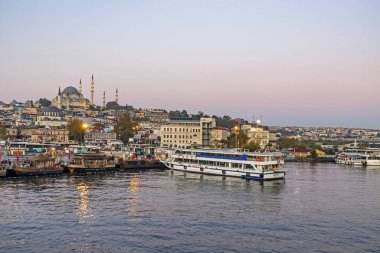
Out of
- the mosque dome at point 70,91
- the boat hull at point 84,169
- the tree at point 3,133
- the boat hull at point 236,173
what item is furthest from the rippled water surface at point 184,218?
the mosque dome at point 70,91

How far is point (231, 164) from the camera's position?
1923 inches

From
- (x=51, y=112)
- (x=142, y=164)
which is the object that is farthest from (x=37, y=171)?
(x=51, y=112)

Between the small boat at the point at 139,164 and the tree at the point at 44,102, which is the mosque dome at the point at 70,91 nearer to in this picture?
the tree at the point at 44,102

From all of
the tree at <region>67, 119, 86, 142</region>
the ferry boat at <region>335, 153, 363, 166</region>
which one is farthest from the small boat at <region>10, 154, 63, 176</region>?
the tree at <region>67, 119, 86, 142</region>

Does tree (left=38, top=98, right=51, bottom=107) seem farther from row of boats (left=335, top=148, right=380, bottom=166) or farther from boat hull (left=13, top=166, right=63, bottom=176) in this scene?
boat hull (left=13, top=166, right=63, bottom=176)

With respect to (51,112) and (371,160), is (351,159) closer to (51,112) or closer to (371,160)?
(371,160)

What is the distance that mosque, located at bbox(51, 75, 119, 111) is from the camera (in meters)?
170

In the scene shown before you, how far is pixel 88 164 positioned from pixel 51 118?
3441 inches

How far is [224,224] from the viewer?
24516 mm

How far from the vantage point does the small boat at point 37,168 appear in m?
44.6

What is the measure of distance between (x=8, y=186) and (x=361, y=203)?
1034 inches

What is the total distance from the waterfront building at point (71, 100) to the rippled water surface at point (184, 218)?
133m

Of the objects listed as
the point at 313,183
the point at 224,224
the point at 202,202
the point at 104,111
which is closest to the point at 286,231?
the point at 224,224

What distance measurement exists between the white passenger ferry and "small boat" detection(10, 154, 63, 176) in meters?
13.7
